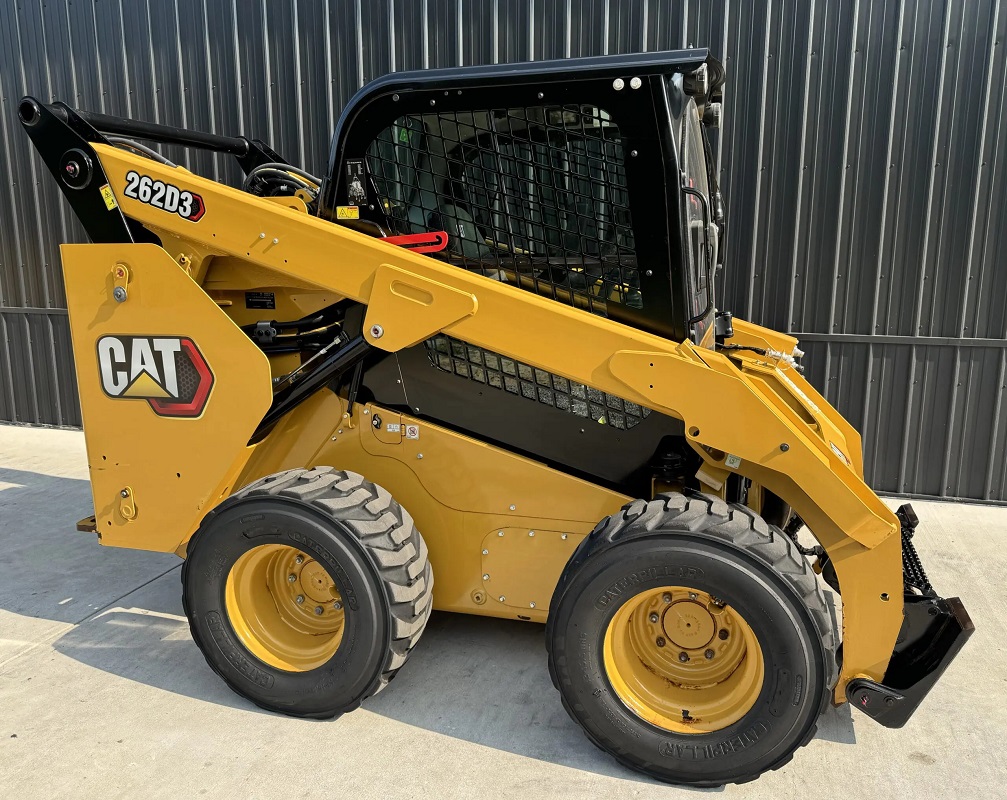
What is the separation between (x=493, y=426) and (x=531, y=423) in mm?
159

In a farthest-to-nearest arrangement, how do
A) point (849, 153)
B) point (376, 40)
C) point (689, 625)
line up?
point (376, 40)
point (849, 153)
point (689, 625)

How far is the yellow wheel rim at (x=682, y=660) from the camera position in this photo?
8.58 feet

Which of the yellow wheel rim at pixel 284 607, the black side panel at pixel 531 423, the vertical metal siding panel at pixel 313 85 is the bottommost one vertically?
the yellow wheel rim at pixel 284 607

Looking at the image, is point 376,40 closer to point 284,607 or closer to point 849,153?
point 849,153

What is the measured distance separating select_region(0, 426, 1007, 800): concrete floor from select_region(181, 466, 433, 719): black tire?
15cm

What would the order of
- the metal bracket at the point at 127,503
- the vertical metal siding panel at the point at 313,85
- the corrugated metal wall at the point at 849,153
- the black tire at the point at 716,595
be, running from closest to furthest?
the black tire at the point at 716,595 < the metal bracket at the point at 127,503 < the corrugated metal wall at the point at 849,153 < the vertical metal siding panel at the point at 313,85

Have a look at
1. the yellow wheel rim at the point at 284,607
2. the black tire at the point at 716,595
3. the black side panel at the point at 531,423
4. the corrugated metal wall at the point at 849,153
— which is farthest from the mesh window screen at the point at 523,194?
the corrugated metal wall at the point at 849,153

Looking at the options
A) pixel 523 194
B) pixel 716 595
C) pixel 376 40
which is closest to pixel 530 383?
pixel 523 194

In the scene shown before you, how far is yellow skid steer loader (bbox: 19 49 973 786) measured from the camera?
8.38ft

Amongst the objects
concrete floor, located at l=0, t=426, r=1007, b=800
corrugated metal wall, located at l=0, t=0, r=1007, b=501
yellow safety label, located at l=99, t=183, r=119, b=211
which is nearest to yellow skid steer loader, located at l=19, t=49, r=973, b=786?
yellow safety label, located at l=99, t=183, r=119, b=211

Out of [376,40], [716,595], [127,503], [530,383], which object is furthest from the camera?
[376,40]

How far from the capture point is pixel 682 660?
108 inches

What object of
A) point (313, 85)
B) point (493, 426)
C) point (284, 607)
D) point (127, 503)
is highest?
point (313, 85)

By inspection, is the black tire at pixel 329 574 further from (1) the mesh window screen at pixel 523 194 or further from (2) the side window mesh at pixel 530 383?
(1) the mesh window screen at pixel 523 194
